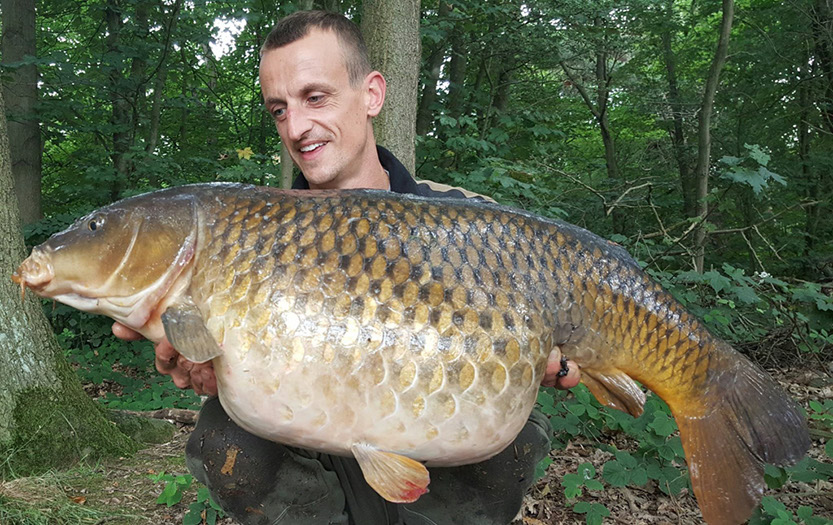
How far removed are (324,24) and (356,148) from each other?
0.45 m

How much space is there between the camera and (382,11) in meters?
3.80

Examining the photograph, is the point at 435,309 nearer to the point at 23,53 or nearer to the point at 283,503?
the point at 283,503

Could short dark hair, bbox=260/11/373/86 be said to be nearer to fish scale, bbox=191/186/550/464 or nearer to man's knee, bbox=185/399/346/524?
fish scale, bbox=191/186/550/464

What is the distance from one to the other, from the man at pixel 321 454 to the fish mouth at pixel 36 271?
395 millimetres

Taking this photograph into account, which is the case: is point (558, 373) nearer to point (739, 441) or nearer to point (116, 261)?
point (739, 441)

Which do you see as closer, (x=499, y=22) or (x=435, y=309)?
(x=435, y=309)

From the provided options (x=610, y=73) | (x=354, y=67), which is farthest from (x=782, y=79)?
(x=354, y=67)

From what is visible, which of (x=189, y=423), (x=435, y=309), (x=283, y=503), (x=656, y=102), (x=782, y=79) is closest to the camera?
(x=435, y=309)

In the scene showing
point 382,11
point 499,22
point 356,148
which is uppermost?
point 499,22

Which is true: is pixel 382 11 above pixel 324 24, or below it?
above

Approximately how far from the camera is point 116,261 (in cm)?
139

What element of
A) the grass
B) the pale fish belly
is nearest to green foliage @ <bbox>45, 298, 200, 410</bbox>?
the grass

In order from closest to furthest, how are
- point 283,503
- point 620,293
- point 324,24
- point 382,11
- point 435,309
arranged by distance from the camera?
point 435,309 → point 620,293 → point 283,503 → point 324,24 → point 382,11

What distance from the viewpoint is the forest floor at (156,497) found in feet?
8.61
